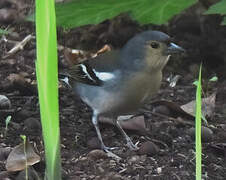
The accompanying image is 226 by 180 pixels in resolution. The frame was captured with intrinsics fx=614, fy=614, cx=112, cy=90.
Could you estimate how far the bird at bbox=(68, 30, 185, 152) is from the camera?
3746 millimetres

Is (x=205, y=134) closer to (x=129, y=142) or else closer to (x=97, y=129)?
(x=129, y=142)

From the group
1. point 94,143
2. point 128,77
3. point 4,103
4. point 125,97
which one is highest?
point 128,77

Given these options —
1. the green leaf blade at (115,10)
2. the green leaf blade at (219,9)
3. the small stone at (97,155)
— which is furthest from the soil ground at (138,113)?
the green leaf blade at (219,9)

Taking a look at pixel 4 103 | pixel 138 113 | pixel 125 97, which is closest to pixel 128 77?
pixel 125 97

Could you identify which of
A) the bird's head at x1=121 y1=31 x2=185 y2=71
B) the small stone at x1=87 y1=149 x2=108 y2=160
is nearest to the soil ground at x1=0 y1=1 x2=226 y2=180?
the small stone at x1=87 y1=149 x2=108 y2=160

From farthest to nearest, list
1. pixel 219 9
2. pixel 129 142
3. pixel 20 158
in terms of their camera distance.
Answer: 1. pixel 129 142
2. pixel 219 9
3. pixel 20 158

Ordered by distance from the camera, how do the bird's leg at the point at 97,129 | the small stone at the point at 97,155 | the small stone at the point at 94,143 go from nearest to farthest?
the small stone at the point at 97,155, the bird's leg at the point at 97,129, the small stone at the point at 94,143

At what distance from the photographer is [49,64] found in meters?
2.40

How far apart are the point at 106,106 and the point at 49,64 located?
58.1 inches

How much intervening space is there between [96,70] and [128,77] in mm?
319

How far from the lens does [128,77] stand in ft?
12.4

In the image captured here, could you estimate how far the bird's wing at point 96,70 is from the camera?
392 centimetres

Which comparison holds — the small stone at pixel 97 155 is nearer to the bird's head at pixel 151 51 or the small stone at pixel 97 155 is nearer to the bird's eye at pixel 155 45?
the bird's head at pixel 151 51

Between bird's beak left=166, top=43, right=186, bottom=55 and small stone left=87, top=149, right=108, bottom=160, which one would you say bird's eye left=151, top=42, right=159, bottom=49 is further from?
small stone left=87, top=149, right=108, bottom=160
